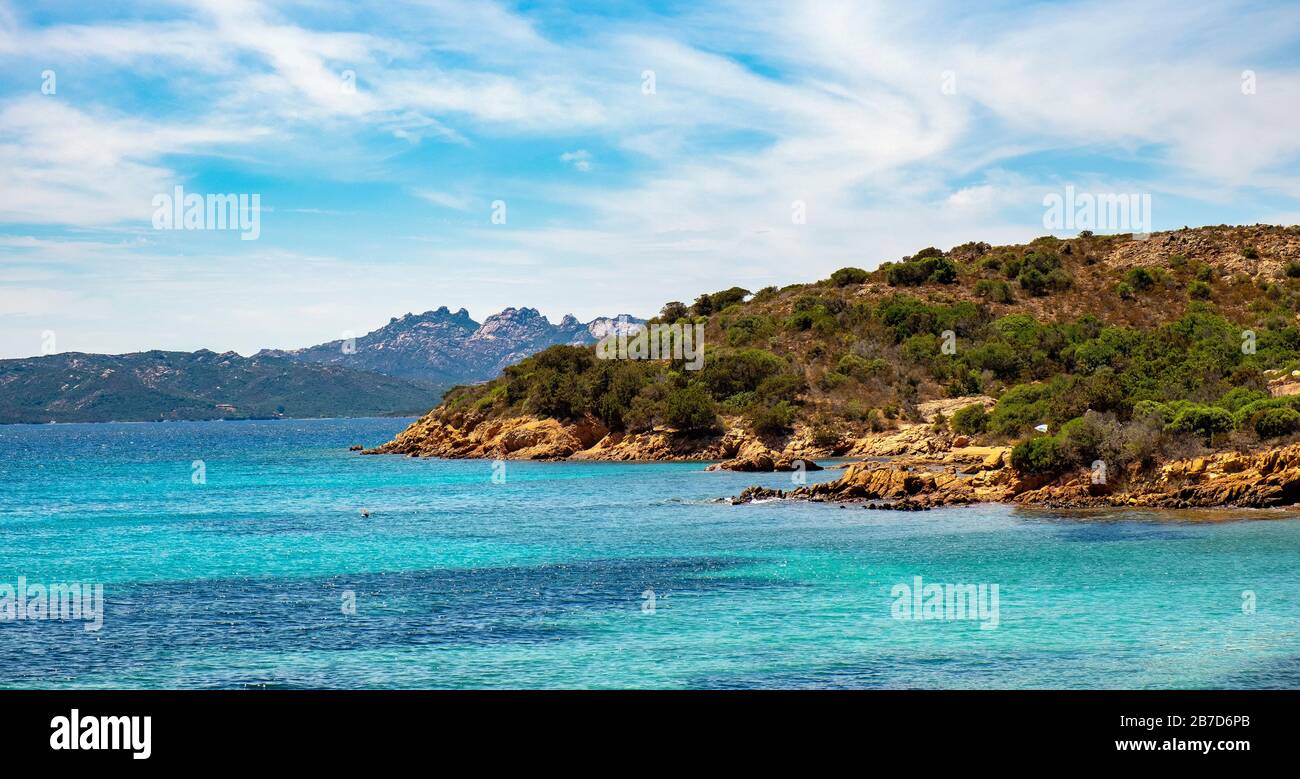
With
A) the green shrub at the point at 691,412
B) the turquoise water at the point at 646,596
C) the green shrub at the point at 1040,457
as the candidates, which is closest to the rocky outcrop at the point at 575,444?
the green shrub at the point at 691,412

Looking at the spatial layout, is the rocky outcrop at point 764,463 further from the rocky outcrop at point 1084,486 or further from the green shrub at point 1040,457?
the green shrub at point 1040,457

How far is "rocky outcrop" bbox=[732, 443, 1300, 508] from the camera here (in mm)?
35312

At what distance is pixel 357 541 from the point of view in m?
35.0

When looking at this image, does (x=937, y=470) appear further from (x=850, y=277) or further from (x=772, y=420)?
(x=850, y=277)

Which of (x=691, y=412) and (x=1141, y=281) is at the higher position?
(x=1141, y=281)

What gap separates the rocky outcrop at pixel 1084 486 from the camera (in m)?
35.3

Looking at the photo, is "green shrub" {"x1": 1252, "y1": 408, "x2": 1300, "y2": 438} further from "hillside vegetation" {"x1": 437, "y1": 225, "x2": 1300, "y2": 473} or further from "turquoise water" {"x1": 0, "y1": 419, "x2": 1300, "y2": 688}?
"turquoise water" {"x1": 0, "y1": 419, "x2": 1300, "y2": 688}

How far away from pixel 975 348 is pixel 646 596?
62.7m

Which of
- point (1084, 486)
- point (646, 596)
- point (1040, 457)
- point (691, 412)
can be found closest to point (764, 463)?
point (691, 412)

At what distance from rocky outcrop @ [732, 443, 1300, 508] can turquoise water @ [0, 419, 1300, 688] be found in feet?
7.87

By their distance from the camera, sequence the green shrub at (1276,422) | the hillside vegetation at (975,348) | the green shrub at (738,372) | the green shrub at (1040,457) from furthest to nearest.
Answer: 1. the green shrub at (738,372)
2. the hillside vegetation at (975,348)
3. the green shrub at (1040,457)
4. the green shrub at (1276,422)

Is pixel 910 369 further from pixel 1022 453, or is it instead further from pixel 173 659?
pixel 173 659

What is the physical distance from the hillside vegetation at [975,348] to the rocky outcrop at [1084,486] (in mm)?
5644

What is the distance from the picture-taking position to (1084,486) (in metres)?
39.1
